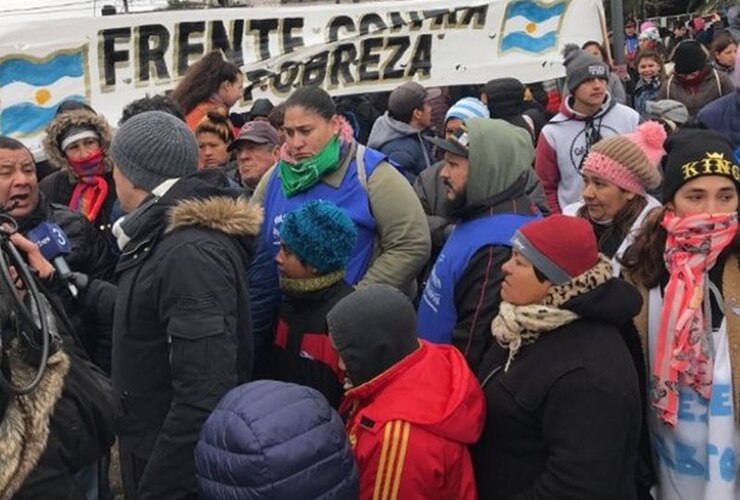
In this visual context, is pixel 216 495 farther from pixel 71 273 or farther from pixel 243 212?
pixel 71 273

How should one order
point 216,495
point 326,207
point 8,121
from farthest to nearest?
point 8,121 < point 326,207 < point 216,495

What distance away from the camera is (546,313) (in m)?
2.24

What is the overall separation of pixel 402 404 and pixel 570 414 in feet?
1.41

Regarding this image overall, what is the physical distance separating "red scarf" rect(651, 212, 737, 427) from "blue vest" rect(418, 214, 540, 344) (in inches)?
21.6

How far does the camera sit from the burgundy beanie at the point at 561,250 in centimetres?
226

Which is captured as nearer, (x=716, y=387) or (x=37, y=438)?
(x=37, y=438)

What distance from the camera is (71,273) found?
318 cm

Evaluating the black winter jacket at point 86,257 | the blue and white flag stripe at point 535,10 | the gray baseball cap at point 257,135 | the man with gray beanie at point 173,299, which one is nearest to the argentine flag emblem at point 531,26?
the blue and white flag stripe at point 535,10

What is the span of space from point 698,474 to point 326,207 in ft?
4.90

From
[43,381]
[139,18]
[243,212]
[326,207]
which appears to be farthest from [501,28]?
[43,381]

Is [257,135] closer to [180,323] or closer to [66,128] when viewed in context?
[66,128]

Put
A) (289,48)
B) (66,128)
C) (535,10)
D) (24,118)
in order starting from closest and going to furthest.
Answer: (66,128) < (24,118) < (289,48) < (535,10)

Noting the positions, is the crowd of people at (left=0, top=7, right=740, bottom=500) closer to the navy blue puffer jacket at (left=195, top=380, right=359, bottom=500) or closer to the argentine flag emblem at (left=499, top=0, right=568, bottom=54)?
the navy blue puffer jacket at (left=195, top=380, right=359, bottom=500)

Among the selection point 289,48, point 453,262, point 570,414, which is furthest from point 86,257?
point 289,48
